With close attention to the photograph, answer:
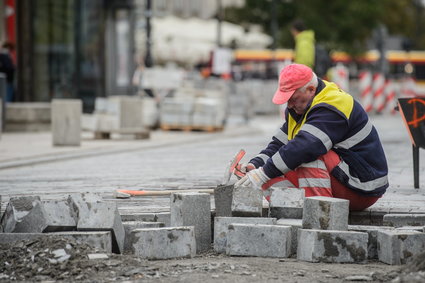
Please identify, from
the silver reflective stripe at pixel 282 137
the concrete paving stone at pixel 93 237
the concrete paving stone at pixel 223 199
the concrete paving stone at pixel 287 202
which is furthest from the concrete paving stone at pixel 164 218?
the silver reflective stripe at pixel 282 137

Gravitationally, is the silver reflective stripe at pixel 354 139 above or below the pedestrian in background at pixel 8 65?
below

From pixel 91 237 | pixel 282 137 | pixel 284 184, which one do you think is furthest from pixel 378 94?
pixel 91 237

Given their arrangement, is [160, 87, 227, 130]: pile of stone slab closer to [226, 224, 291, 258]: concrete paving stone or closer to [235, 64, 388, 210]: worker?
[235, 64, 388, 210]: worker

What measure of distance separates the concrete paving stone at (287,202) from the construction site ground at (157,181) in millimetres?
569

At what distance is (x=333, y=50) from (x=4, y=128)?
3073cm

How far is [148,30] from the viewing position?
24984 mm

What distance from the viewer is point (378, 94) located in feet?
114

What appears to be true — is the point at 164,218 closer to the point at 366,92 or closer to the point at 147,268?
the point at 147,268

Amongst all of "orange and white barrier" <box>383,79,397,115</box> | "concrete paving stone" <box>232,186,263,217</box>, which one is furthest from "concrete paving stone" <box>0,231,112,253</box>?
"orange and white barrier" <box>383,79,397,115</box>

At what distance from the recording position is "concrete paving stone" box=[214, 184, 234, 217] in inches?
282

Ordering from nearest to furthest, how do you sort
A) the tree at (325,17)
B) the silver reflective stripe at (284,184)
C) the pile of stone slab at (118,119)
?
the silver reflective stripe at (284,184) < the pile of stone slab at (118,119) < the tree at (325,17)

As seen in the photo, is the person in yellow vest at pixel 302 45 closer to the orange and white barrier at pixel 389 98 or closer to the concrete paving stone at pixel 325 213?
the concrete paving stone at pixel 325 213

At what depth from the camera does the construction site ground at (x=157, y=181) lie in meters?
5.84

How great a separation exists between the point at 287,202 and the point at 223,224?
0.51 meters
